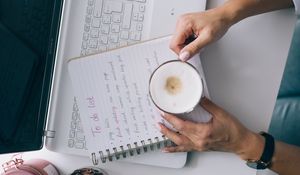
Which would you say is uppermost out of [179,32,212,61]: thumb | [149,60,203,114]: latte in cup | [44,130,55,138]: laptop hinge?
[179,32,212,61]: thumb

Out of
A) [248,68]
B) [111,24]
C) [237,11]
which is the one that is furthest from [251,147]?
[111,24]

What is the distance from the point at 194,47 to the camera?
0.67 meters

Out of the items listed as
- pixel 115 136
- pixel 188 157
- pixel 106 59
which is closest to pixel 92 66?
pixel 106 59

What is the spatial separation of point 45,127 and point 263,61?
43 centimetres

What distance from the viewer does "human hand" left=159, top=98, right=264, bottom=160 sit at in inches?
27.0

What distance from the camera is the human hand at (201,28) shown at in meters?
0.68

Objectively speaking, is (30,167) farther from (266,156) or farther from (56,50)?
(266,156)

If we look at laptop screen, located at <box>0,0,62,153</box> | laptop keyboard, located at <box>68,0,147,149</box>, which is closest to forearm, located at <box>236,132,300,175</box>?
laptop keyboard, located at <box>68,0,147,149</box>

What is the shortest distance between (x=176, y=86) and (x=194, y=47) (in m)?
0.09

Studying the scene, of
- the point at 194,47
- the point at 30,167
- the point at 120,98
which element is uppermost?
the point at 194,47

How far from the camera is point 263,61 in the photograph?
0.71m

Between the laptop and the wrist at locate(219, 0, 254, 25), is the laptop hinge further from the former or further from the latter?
the wrist at locate(219, 0, 254, 25)

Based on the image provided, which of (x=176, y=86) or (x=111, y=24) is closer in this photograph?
(x=176, y=86)

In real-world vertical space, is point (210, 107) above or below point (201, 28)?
below
